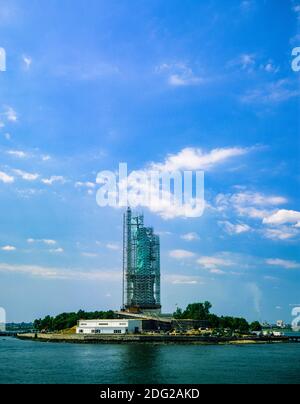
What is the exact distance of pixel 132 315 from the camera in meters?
74.2

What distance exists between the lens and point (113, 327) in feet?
219

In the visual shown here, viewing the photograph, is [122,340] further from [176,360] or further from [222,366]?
[222,366]

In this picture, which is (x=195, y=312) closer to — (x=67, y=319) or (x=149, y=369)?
(x=67, y=319)

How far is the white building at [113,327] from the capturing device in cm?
6625

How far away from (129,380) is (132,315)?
4699cm

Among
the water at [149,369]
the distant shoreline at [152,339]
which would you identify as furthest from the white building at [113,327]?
the water at [149,369]

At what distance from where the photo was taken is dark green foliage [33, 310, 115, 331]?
277 ft

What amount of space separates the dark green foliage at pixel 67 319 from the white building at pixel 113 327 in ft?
31.0

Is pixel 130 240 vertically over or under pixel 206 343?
over

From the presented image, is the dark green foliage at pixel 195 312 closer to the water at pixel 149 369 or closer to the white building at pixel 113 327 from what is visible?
the white building at pixel 113 327

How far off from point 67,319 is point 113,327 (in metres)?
23.2

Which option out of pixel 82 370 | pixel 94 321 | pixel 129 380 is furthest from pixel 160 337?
pixel 129 380

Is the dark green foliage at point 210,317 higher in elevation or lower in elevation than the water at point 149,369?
higher

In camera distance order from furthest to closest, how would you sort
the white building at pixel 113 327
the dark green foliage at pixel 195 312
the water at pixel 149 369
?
1. the dark green foliage at pixel 195 312
2. the white building at pixel 113 327
3. the water at pixel 149 369
